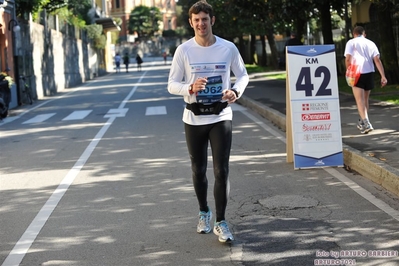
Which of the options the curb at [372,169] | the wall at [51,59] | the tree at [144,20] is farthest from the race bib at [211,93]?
the tree at [144,20]

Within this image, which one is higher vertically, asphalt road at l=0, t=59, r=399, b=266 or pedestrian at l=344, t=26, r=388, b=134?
pedestrian at l=344, t=26, r=388, b=134

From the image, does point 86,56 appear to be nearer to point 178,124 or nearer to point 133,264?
point 178,124

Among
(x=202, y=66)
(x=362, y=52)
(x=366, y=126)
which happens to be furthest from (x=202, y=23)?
(x=362, y=52)

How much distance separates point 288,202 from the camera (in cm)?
782

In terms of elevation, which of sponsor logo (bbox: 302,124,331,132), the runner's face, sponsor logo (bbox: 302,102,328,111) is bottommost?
sponsor logo (bbox: 302,124,331,132)

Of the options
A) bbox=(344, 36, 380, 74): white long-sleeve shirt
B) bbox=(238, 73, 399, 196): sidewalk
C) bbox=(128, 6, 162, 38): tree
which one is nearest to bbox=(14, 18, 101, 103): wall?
bbox=(238, 73, 399, 196): sidewalk

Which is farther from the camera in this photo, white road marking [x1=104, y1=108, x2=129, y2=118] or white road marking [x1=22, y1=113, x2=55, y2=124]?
white road marking [x1=104, y1=108, x2=129, y2=118]

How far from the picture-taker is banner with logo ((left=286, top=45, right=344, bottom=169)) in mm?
10023

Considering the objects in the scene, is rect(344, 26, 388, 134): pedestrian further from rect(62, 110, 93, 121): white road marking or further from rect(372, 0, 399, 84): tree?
rect(372, 0, 399, 84): tree

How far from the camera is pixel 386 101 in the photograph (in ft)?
59.4

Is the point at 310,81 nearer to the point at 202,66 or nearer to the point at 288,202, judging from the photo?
the point at 288,202

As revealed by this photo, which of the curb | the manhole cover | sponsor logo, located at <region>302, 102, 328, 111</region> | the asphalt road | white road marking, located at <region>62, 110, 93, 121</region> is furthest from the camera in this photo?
white road marking, located at <region>62, 110, 93, 121</region>

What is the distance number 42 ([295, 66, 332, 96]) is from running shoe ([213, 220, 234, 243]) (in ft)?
13.9

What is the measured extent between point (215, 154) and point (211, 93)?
53 cm
